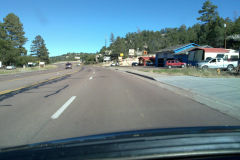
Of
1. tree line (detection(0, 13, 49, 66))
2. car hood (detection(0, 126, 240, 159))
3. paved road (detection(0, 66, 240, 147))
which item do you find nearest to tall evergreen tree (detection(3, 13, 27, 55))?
tree line (detection(0, 13, 49, 66))

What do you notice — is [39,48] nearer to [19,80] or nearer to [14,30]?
[14,30]

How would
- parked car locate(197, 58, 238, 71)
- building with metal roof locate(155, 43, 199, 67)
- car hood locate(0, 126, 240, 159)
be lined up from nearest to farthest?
car hood locate(0, 126, 240, 159)
parked car locate(197, 58, 238, 71)
building with metal roof locate(155, 43, 199, 67)

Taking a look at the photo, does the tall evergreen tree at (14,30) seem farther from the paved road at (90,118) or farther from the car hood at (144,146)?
the car hood at (144,146)

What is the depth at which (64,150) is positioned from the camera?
2.39m

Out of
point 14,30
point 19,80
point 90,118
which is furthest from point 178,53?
point 14,30

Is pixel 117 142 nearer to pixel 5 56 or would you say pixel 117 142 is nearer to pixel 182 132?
pixel 182 132

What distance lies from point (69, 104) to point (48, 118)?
6.27 ft

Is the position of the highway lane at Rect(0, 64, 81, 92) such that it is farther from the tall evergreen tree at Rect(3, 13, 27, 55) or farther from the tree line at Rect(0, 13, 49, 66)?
the tall evergreen tree at Rect(3, 13, 27, 55)

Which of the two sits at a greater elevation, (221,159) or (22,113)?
(221,159)

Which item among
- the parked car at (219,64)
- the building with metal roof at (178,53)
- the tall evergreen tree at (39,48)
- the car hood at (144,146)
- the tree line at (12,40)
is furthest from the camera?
the tall evergreen tree at (39,48)

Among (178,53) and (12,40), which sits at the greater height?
(12,40)

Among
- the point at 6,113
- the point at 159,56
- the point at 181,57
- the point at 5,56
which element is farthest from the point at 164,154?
the point at 5,56

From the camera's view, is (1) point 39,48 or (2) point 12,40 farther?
(1) point 39,48

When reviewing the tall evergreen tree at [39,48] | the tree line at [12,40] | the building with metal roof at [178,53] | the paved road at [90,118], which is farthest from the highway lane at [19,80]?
the tall evergreen tree at [39,48]
